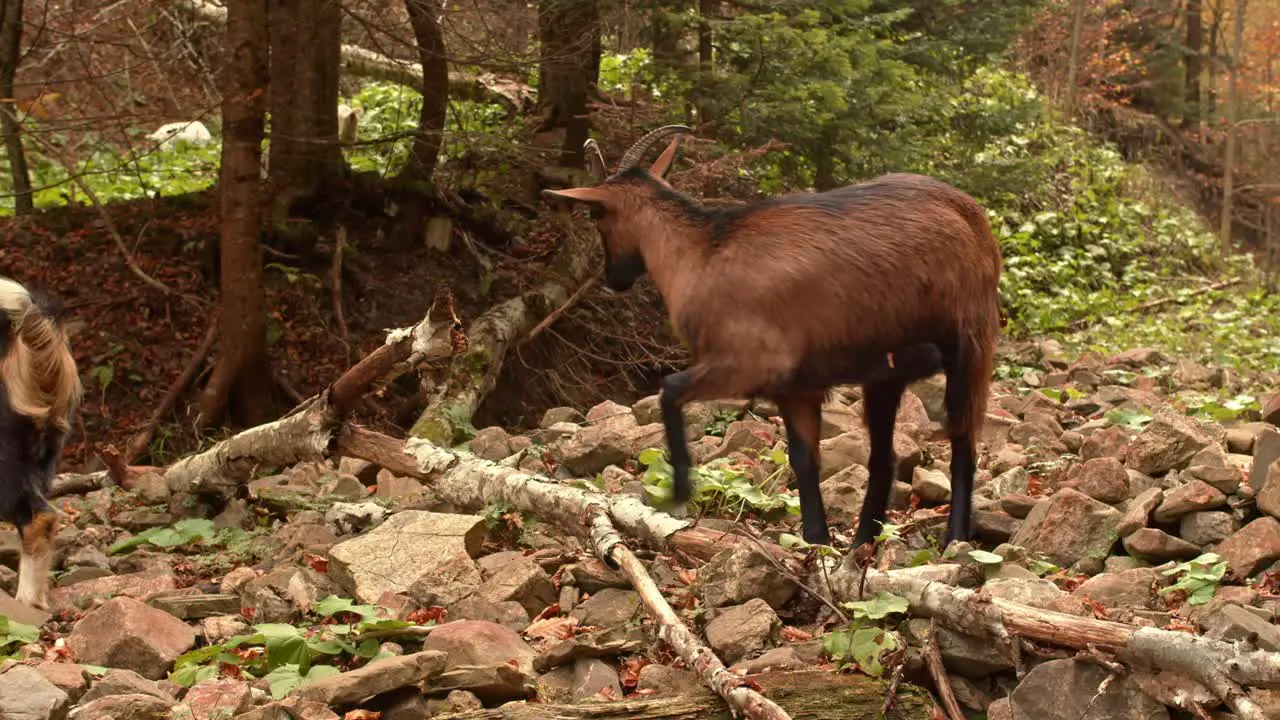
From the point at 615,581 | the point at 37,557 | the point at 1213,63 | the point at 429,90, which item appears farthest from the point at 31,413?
the point at 1213,63

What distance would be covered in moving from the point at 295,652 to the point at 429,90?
820cm

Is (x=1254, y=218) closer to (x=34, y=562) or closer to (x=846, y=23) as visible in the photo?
(x=846, y=23)

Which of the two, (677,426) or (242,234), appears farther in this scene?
(242,234)

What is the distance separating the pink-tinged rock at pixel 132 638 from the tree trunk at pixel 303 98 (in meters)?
6.27

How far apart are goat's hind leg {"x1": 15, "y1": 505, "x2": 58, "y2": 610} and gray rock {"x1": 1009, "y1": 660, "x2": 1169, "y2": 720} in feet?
15.5

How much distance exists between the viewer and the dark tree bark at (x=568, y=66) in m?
10.8

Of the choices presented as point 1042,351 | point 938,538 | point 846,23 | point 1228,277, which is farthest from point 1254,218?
point 938,538

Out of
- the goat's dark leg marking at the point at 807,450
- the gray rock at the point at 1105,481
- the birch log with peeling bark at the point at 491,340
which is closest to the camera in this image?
the goat's dark leg marking at the point at 807,450

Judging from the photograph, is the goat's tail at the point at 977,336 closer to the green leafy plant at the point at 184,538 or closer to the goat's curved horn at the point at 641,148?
the goat's curved horn at the point at 641,148

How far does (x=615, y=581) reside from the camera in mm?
5836

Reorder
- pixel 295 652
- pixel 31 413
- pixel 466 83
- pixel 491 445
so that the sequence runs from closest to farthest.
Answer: pixel 295 652, pixel 31 413, pixel 491 445, pixel 466 83

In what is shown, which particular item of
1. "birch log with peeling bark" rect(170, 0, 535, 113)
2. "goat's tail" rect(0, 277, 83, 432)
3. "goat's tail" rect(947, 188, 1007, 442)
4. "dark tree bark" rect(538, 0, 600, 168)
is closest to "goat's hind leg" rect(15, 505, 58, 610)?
"goat's tail" rect(0, 277, 83, 432)

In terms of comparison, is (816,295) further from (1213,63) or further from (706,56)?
(1213,63)

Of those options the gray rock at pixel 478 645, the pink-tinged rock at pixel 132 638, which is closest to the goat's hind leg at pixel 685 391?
the gray rock at pixel 478 645
